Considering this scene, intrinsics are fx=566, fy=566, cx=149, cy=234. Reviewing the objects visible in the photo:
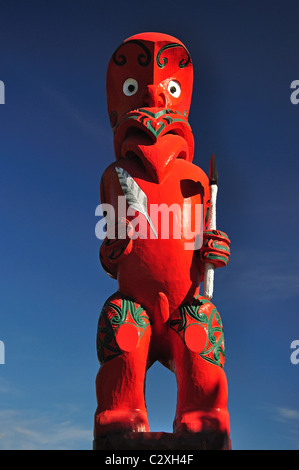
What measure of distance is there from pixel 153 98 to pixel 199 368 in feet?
11.2

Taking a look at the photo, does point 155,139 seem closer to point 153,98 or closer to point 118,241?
point 153,98

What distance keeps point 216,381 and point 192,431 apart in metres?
0.61

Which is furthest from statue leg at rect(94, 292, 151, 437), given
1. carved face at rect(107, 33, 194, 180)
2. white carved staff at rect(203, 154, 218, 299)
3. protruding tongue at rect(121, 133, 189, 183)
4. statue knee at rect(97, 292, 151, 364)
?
carved face at rect(107, 33, 194, 180)

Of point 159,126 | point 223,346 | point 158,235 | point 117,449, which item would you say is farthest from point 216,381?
point 159,126

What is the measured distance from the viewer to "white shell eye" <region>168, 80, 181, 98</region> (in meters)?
7.55

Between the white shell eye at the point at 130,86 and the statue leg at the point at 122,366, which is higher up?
the white shell eye at the point at 130,86

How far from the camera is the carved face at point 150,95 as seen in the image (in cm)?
699

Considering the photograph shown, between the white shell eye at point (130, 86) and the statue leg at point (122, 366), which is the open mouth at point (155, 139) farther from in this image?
the statue leg at point (122, 366)

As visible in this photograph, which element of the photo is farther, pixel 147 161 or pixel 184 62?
pixel 184 62

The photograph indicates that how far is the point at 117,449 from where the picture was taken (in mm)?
5652

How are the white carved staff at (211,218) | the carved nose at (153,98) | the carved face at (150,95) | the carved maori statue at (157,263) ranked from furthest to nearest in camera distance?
the carved nose at (153,98), the carved face at (150,95), the white carved staff at (211,218), the carved maori statue at (157,263)

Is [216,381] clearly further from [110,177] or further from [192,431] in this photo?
[110,177]

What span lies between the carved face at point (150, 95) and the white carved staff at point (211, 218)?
1.65ft

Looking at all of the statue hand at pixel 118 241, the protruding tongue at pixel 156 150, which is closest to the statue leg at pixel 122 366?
the statue hand at pixel 118 241
